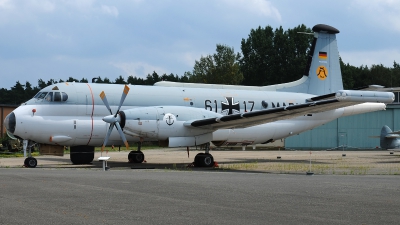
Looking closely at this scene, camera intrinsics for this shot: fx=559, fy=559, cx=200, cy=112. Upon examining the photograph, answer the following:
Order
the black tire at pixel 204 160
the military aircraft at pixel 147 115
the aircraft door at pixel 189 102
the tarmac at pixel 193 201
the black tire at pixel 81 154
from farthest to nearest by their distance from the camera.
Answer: the aircraft door at pixel 189 102 < the black tire at pixel 81 154 < the black tire at pixel 204 160 < the military aircraft at pixel 147 115 < the tarmac at pixel 193 201

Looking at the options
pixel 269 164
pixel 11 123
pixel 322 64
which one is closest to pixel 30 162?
pixel 11 123

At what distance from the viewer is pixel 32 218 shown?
9578 mm

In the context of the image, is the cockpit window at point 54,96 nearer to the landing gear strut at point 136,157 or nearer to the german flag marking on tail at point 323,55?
the landing gear strut at point 136,157

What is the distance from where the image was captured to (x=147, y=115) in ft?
79.8

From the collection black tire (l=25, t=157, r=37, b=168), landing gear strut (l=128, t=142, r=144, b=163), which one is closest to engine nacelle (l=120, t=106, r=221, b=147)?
black tire (l=25, t=157, r=37, b=168)

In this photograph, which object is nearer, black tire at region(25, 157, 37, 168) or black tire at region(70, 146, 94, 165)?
black tire at region(25, 157, 37, 168)

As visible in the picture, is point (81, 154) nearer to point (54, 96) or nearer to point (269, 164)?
point (54, 96)

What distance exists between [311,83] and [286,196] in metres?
20.9

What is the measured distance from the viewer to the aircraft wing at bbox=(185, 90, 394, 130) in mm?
21344

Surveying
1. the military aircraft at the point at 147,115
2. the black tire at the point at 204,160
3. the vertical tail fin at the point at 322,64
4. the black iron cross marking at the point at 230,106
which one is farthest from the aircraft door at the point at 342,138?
the black tire at the point at 204,160

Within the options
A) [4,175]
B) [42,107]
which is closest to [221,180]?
[4,175]

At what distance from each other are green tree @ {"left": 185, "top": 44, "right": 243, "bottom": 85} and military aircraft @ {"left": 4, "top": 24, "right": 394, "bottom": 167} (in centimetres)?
5886

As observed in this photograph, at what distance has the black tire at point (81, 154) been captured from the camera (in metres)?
26.7

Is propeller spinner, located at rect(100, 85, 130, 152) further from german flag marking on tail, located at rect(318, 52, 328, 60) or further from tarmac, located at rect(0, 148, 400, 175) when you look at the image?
german flag marking on tail, located at rect(318, 52, 328, 60)
